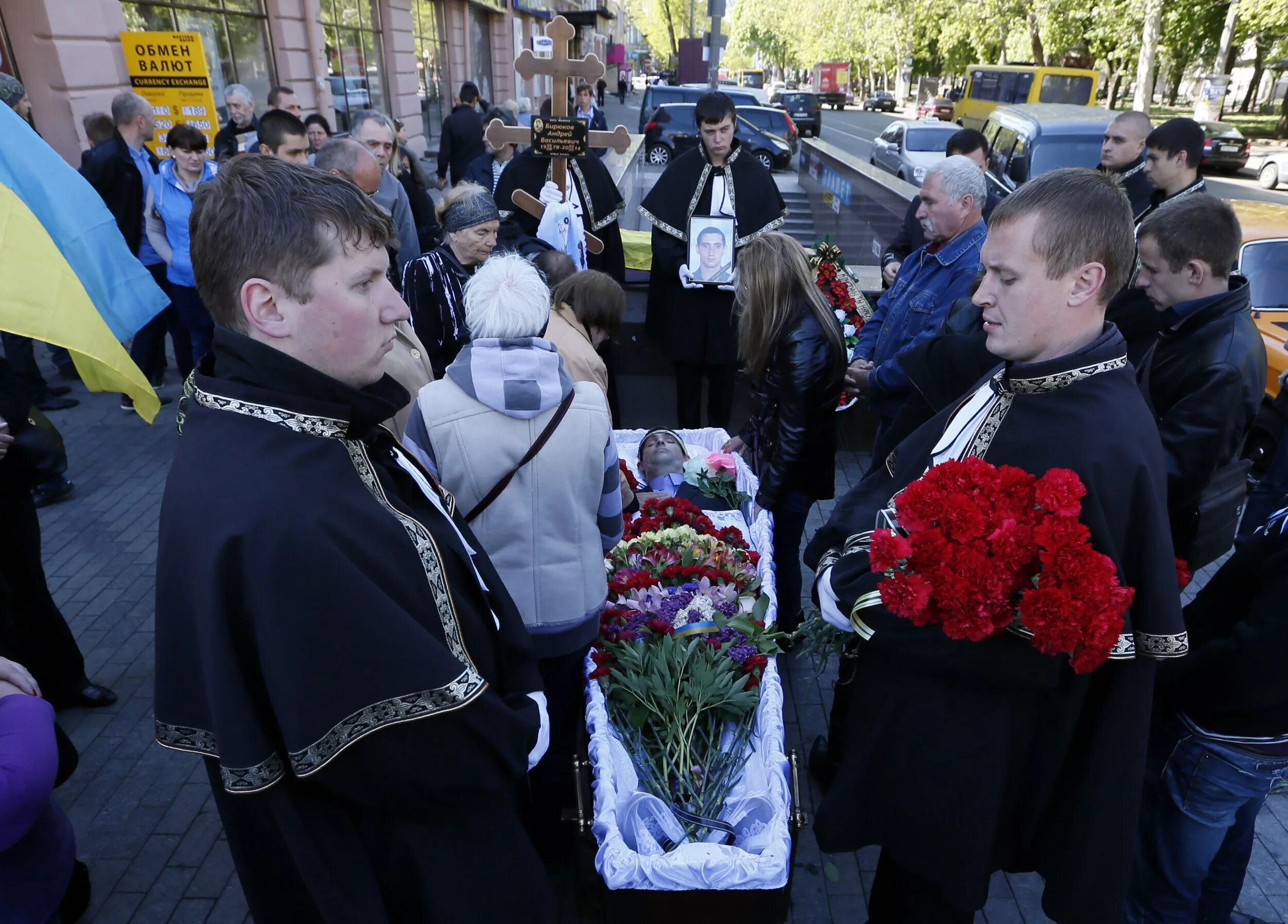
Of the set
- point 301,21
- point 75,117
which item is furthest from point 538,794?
point 301,21

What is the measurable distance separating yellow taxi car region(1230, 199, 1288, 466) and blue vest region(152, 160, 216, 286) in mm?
7594

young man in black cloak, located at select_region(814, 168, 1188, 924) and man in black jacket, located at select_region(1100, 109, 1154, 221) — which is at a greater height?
man in black jacket, located at select_region(1100, 109, 1154, 221)

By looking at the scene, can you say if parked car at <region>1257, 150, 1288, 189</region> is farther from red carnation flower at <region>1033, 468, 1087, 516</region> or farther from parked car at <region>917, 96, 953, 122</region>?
red carnation flower at <region>1033, 468, 1087, 516</region>

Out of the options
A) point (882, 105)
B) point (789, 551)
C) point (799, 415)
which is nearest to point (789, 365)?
point (799, 415)

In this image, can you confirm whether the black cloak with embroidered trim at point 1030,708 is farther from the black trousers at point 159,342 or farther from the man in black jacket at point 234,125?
the man in black jacket at point 234,125

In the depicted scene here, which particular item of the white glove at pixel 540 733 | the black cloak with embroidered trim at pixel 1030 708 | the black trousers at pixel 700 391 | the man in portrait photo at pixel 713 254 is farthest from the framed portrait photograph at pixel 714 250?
the white glove at pixel 540 733

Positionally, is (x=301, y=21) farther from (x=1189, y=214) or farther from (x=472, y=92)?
(x=1189, y=214)

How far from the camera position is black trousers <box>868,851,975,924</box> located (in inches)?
86.7

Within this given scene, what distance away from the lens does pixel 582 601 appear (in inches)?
103

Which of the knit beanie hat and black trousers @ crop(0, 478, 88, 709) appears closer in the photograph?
black trousers @ crop(0, 478, 88, 709)

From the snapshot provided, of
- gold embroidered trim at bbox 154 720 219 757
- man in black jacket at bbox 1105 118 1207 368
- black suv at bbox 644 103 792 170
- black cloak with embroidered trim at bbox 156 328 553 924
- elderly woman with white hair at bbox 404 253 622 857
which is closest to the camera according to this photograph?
black cloak with embroidered trim at bbox 156 328 553 924

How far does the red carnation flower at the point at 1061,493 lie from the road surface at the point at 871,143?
15.9ft

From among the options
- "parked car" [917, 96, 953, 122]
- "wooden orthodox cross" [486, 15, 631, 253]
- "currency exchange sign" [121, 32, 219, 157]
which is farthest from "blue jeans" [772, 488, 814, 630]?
"parked car" [917, 96, 953, 122]

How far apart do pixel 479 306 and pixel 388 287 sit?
2.89ft
